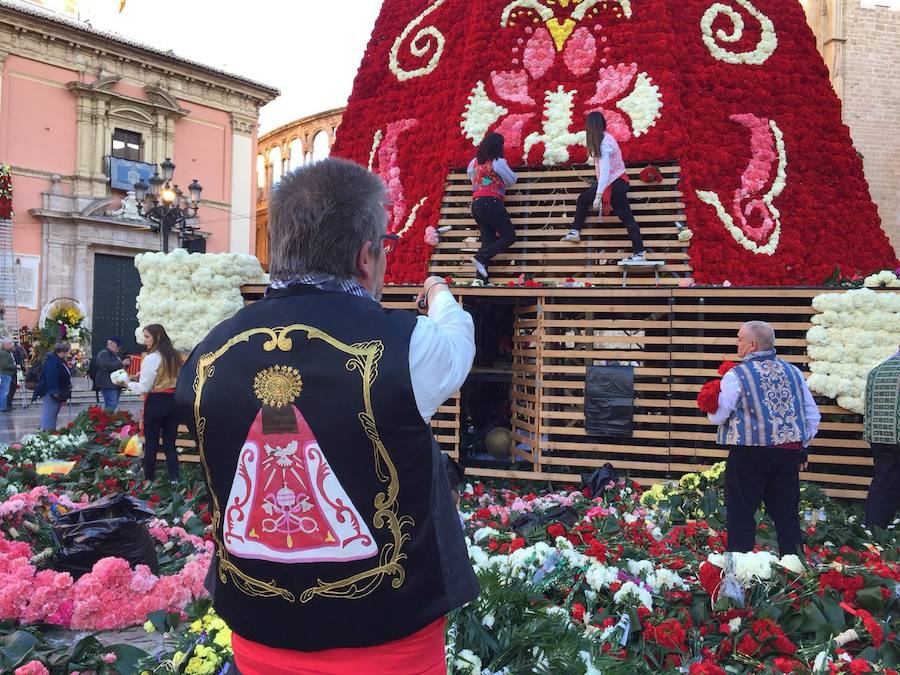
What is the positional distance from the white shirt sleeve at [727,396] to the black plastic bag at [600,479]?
2.51m

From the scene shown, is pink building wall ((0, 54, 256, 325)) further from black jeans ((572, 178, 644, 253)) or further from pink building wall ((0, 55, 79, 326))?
black jeans ((572, 178, 644, 253))

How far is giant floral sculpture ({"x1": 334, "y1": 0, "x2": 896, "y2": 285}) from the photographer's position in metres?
9.75

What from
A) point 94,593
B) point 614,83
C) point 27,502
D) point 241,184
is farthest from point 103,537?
point 241,184

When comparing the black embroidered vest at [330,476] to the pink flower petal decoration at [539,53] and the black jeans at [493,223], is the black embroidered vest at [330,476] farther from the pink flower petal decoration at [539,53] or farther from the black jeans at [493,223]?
the pink flower petal decoration at [539,53]

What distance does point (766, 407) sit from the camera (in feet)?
15.1

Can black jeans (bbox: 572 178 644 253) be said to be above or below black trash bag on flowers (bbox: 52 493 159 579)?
above

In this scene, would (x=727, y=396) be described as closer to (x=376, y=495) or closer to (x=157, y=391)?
(x=376, y=495)

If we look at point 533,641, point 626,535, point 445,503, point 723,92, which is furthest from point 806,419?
point 723,92

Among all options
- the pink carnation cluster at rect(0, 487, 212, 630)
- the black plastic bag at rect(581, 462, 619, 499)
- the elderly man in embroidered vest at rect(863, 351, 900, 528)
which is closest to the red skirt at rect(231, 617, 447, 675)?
the pink carnation cluster at rect(0, 487, 212, 630)

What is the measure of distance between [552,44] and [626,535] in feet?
27.0

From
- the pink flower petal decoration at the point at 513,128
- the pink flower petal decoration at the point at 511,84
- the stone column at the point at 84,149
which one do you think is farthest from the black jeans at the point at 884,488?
the stone column at the point at 84,149

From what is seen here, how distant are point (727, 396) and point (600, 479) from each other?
269cm

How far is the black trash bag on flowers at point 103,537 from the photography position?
463 centimetres

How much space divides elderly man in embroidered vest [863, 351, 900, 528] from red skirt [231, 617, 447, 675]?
Answer: 4993 mm
